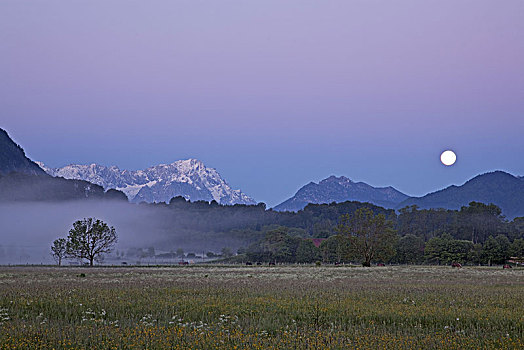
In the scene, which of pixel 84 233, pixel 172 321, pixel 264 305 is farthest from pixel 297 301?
pixel 84 233

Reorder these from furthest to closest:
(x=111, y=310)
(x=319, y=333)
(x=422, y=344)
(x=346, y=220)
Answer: (x=346, y=220), (x=111, y=310), (x=319, y=333), (x=422, y=344)

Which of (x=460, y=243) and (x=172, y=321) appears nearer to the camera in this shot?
(x=172, y=321)

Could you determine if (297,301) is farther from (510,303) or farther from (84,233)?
(84,233)

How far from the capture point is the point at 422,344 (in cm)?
1285

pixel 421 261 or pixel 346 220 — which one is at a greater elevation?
pixel 346 220

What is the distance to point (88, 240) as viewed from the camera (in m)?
108

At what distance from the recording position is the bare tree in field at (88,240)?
10538 centimetres

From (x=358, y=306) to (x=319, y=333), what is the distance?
6.58m

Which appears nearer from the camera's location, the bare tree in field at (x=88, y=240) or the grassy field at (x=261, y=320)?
the grassy field at (x=261, y=320)

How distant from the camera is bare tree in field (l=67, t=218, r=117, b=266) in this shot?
10538 cm

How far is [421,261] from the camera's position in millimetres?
123875

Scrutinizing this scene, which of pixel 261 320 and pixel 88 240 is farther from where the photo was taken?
pixel 88 240

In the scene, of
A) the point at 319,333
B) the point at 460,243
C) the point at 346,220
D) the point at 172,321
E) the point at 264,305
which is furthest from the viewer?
the point at 460,243

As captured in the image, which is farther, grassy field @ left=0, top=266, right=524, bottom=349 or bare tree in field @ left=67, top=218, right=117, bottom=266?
bare tree in field @ left=67, top=218, right=117, bottom=266
